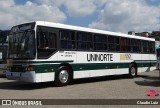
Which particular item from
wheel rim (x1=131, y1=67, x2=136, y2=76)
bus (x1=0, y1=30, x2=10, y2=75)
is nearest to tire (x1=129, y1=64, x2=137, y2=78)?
wheel rim (x1=131, y1=67, x2=136, y2=76)

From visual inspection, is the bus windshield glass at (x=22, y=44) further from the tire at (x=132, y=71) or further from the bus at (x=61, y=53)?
the tire at (x=132, y=71)

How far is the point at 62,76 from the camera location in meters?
15.0

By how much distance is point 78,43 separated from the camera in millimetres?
16078

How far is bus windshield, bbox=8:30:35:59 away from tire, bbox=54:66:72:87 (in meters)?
1.78

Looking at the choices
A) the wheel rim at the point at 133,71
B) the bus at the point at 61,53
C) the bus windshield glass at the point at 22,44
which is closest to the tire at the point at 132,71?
the wheel rim at the point at 133,71

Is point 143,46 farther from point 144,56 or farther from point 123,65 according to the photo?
point 123,65

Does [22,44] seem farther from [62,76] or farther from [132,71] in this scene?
[132,71]

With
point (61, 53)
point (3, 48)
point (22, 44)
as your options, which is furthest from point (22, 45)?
point (3, 48)

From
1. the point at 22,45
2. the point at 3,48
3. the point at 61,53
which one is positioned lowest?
the point at 61,53

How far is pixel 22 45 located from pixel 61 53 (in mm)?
1917

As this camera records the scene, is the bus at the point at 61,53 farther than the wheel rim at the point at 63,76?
No

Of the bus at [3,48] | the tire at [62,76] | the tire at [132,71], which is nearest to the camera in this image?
the tire at [62,76]

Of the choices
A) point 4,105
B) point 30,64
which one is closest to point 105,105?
point 4,105

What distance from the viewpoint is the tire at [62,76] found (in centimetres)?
1467
